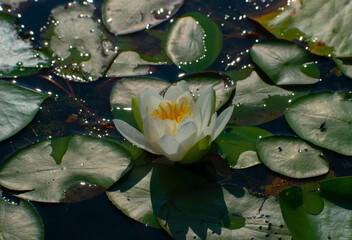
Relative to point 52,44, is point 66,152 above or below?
below

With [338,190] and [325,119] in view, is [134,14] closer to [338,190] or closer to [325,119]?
[325,119]

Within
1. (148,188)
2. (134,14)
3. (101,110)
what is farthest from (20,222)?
(134,14)

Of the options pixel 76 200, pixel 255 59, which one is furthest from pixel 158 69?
pixel 76 200

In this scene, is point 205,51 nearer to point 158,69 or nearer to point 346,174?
point 158,69

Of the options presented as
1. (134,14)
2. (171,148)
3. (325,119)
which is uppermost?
(134,14)

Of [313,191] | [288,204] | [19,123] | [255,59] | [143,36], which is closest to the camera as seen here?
[288,204]

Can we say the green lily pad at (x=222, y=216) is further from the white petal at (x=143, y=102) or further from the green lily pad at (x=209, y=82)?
the green lily pad at (x=209, y=82)
